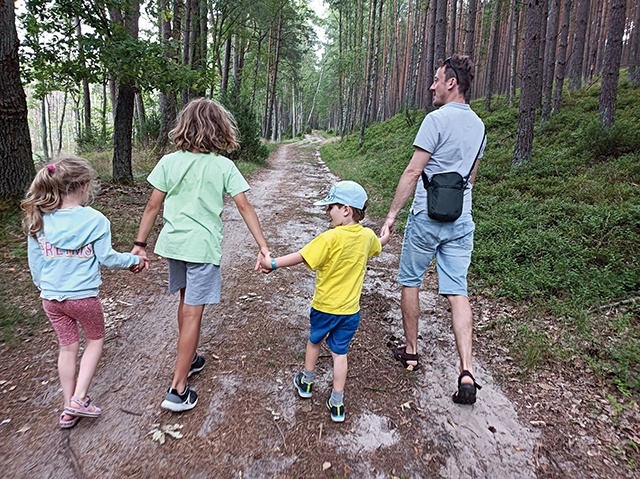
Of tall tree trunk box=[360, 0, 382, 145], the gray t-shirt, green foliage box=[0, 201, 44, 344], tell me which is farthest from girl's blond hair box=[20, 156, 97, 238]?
tall tree trunk box=[360, 0, 382, 145]

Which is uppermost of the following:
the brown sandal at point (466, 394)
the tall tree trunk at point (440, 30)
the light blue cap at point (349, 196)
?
the tall tree trunk at point (440, 30)

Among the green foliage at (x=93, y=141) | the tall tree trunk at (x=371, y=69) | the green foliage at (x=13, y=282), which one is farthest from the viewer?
the tall tree trunk at (x=371, y=69)

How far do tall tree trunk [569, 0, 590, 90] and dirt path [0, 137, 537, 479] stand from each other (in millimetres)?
17465

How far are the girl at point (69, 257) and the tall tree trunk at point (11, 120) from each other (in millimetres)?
4076

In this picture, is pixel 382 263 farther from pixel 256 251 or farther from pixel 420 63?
pixel 420 63

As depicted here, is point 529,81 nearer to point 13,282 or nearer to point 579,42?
point 13,282

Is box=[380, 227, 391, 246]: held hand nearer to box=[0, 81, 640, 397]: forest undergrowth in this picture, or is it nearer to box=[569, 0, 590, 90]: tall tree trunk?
box=[0, 81, 640, 397]: forest undergrowth

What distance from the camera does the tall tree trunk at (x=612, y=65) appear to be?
8.85 m

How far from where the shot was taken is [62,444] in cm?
228

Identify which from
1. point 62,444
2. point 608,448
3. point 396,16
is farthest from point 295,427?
point 396,16

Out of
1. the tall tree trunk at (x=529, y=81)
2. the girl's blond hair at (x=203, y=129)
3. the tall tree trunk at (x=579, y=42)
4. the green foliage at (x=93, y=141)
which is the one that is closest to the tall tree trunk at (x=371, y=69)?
→ the tall tree trunk at (x=579, y=42)

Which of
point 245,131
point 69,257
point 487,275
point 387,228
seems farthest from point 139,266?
point 245,131

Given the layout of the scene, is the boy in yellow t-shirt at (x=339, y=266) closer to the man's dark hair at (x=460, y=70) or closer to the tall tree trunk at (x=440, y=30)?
the man's dark hair at (x=460, y=70)

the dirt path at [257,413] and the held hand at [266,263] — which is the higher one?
the held hand at [266,263]
